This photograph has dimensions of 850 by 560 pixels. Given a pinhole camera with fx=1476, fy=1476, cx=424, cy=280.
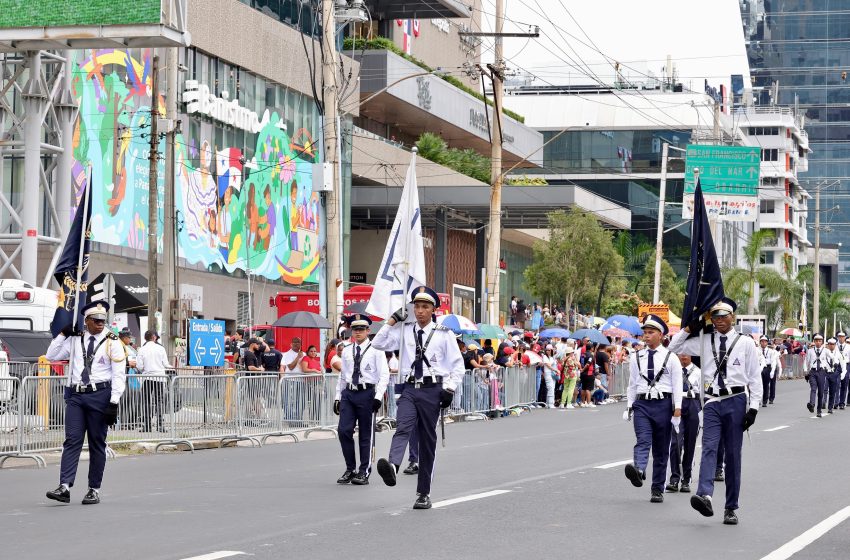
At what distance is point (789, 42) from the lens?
190375 mm

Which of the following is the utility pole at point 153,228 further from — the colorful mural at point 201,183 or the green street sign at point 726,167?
the green street sign at point 726,167

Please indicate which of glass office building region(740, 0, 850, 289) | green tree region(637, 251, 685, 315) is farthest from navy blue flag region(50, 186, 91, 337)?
glass office building region(740, 0, 850, 289)

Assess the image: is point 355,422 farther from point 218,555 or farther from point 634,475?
point 218,555

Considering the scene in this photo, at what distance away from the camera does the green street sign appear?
1906 inches

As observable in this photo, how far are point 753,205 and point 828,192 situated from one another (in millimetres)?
141265

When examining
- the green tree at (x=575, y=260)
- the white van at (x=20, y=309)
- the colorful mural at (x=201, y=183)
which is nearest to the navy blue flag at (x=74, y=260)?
the white van at (x=20, y=309)

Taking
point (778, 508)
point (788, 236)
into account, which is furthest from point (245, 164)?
point (788, 236)

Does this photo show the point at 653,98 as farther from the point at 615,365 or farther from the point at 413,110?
the point at 615,365

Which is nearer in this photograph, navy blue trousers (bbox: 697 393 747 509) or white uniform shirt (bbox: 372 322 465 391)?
navy blue trousers (bbox: 697 393 747 509)

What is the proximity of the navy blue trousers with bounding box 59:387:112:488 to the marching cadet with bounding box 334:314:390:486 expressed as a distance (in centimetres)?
276

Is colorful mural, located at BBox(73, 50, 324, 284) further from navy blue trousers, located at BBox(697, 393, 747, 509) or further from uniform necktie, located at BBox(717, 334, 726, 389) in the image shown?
navy blue trousers, located at BBox(697, 393, 747, 509)

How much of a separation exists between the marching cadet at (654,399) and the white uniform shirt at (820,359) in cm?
1836

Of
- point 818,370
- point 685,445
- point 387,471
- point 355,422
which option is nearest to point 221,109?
point 818,370

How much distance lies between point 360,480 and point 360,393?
0.90 m
